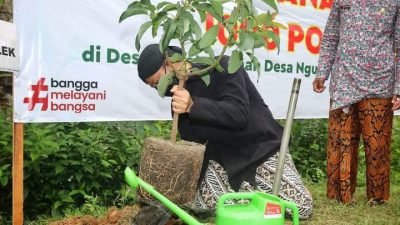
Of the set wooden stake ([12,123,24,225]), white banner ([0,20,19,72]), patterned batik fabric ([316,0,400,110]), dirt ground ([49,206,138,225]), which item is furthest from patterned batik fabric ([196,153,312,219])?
white banner ([0,20,19,72])

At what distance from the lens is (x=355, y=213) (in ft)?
10.4

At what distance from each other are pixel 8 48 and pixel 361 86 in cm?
187

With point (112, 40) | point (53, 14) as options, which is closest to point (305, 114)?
point (112, 40)

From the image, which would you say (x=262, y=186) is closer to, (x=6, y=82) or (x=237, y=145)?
(x=237, y=145)

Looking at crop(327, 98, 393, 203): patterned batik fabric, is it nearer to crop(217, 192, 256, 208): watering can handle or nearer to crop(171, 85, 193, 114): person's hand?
crop(171, 85, 193, 114): person's hand

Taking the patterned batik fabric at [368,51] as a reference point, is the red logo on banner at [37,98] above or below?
below

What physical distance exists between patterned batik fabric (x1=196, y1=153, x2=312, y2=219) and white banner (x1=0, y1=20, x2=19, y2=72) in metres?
1.10

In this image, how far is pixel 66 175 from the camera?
344cm

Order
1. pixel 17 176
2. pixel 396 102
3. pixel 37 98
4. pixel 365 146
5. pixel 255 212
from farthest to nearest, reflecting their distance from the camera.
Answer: pixel 365 146 < pixel 396 102 < pixel 37 98 < pixel 17 176 < pixel 255 212

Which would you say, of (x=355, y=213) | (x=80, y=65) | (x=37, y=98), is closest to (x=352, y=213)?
(x=355, y=213)

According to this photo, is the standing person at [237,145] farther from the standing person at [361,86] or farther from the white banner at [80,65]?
the standing person at [361,86]

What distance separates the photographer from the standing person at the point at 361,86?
10.3 feet

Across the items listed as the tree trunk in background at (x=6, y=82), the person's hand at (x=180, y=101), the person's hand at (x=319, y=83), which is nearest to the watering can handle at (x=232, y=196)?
the person's hand at (x=180, y=101)

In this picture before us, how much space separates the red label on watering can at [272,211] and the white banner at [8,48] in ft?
4.70
